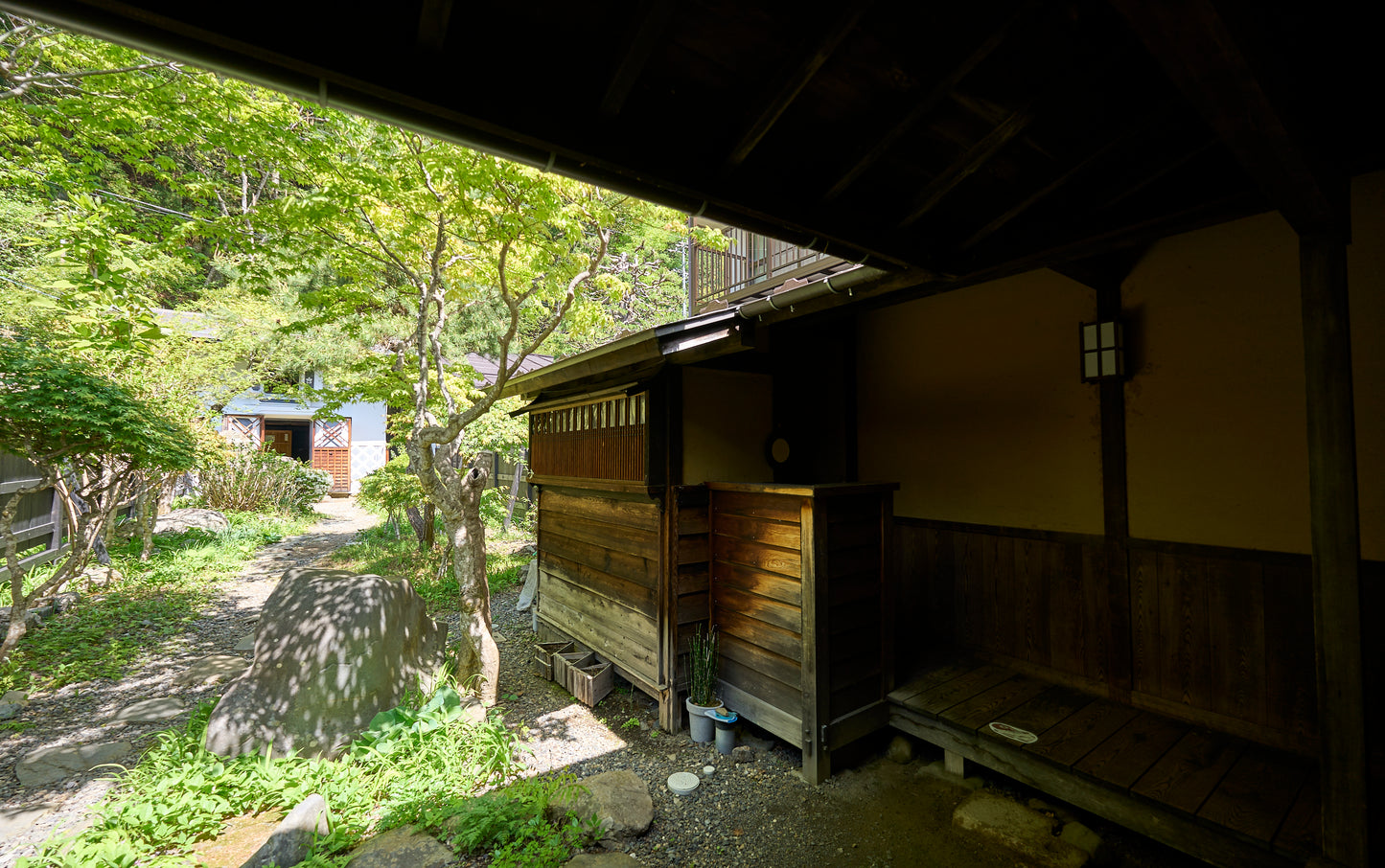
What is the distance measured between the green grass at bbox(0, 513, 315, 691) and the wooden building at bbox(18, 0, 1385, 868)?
5.31m

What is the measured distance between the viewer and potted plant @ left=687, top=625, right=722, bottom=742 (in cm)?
436

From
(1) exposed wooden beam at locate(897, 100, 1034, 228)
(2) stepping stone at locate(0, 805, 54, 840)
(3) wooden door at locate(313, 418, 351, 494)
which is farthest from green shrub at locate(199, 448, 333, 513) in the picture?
(1) exposed wooden beam at locate(897, 100, 1034, 228)

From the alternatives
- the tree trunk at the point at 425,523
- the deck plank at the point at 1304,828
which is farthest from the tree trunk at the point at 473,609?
the tree trunk at the point at 425,523

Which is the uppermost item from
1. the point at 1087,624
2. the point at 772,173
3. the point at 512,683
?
the point at 772,173

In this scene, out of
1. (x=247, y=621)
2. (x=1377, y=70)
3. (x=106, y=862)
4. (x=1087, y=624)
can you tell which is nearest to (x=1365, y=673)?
(x=1087, y=624)

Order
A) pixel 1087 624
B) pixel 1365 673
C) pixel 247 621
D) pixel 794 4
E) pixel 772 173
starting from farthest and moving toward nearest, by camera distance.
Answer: pixel 247 621 < pixel 1087 624 < pixel 772 173 < pixel 1365 673 < pixel 794 4

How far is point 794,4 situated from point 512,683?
5.88 metres

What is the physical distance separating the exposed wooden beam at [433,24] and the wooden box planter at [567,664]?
5.05 meters

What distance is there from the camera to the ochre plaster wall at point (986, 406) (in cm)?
416

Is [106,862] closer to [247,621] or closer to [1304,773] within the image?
[247,621]

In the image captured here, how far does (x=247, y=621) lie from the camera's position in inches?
289

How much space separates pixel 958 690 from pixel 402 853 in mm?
3668

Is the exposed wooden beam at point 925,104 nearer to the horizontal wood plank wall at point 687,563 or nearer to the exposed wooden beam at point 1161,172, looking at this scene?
the exposed wooden beam at point 1161,172

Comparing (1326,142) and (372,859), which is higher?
(1326,142)
